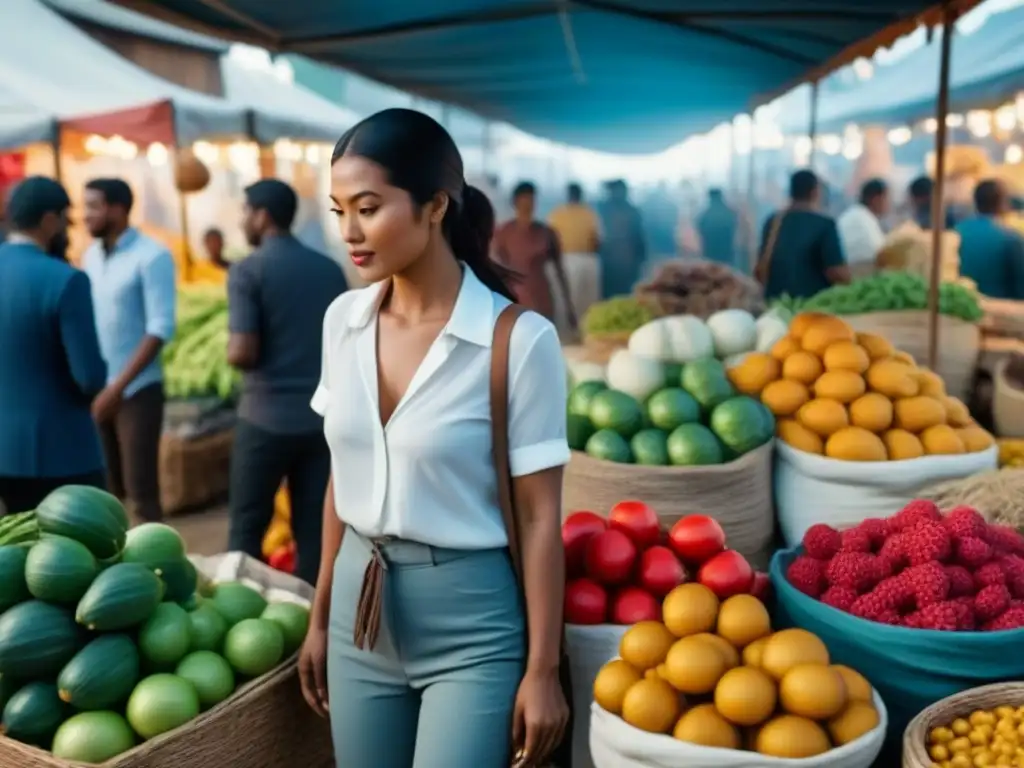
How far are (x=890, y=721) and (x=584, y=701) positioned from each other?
0.68m

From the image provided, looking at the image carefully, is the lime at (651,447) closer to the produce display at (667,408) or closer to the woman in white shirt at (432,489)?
the produce display at (667,408)

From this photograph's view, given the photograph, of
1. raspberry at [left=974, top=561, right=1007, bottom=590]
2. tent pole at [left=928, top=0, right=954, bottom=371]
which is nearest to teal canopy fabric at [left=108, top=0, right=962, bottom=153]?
tent pole at [left=928, top=0, right=954, bottom=371]

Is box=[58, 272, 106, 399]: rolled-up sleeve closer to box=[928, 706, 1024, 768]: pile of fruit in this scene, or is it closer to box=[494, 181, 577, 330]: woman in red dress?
box=[928, 706, 1024, 768]: pile of fruit

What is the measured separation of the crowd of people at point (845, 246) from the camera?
19.1ft

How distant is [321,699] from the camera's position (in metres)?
2.05

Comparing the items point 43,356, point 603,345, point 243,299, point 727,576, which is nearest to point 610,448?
point 727,576

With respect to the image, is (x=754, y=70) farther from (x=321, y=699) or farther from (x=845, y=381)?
(x=321, y=699)

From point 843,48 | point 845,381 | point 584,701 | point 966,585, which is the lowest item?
point 584,701

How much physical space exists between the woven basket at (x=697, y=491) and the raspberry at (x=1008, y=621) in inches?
34.4

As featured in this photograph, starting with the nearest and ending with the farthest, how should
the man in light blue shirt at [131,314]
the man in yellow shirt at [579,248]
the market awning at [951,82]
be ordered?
the man in light blue shirt at [131,314] → the market awning at [951,82] → the man in yellow shirt at [579,248]

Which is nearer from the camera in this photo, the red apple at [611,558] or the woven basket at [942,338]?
the red apple at [611,558]

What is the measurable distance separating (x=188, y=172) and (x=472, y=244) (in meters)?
6.69

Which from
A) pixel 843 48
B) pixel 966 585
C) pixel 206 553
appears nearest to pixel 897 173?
pixel 843 48

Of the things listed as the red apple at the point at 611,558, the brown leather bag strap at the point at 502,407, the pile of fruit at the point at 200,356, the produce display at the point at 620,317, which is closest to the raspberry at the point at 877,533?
the red apple at the point at 611,558
